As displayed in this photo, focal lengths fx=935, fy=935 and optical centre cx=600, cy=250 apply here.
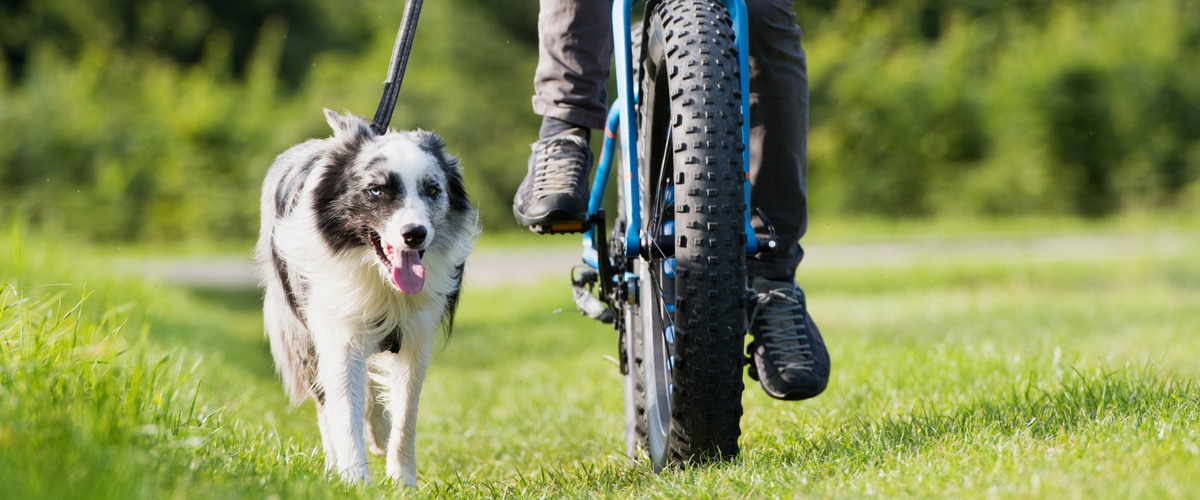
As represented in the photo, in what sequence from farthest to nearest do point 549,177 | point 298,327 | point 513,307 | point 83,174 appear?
point 83,174
point 513,307
point 298,327
point 549,177

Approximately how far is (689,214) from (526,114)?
17.1 m

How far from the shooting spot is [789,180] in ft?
8.41

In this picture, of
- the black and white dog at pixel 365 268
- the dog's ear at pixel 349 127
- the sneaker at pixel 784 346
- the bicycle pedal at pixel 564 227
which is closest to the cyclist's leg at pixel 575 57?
the bicycle pedal at pixel 564 227

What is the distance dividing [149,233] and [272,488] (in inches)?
655

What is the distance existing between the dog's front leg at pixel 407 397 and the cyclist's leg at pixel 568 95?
483 millimetres

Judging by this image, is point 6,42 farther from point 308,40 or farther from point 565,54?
point 565,54

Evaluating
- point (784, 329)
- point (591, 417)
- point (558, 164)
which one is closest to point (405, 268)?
point (558, 164)

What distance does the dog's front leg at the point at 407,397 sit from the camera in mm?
2678

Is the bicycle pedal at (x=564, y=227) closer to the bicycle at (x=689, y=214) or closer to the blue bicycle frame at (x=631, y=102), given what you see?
the bicycle at (x=689, y=214)

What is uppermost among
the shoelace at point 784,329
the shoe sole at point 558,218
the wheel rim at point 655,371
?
the shoe sole at point 558,218

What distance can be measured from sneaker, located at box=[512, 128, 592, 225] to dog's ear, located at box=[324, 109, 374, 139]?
510 mm

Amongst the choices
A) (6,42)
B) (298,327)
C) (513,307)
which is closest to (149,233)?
(6,42)

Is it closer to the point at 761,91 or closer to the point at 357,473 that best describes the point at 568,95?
the point at 761,91

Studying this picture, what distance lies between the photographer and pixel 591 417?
12.9 ft
